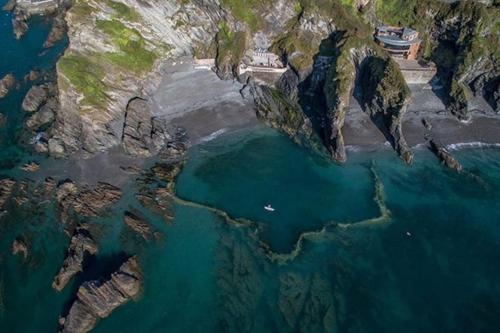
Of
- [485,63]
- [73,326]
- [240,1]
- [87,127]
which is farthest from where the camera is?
[240,1]

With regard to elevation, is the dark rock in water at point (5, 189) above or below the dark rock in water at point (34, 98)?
below

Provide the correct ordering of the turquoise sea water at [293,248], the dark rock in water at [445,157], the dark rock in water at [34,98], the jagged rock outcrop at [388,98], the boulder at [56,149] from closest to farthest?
the turquoise sea water at [293,248], the dark rock in water at [445,157], the boulder at [56,149], the jagged rock outcrop at [388,98], the dark rock in water at [34,98]

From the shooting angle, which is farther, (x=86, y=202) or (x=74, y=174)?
(x=74, y=174)

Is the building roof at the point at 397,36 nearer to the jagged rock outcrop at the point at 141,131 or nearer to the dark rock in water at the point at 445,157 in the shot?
the dark rock in water at the point at 445,157

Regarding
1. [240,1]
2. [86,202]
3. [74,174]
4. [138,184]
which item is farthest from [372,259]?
[240,1]

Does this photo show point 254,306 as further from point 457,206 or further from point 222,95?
point 222,95

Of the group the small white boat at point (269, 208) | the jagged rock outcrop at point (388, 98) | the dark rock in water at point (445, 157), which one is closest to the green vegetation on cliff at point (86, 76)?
the small white boat at point (269, 208)
